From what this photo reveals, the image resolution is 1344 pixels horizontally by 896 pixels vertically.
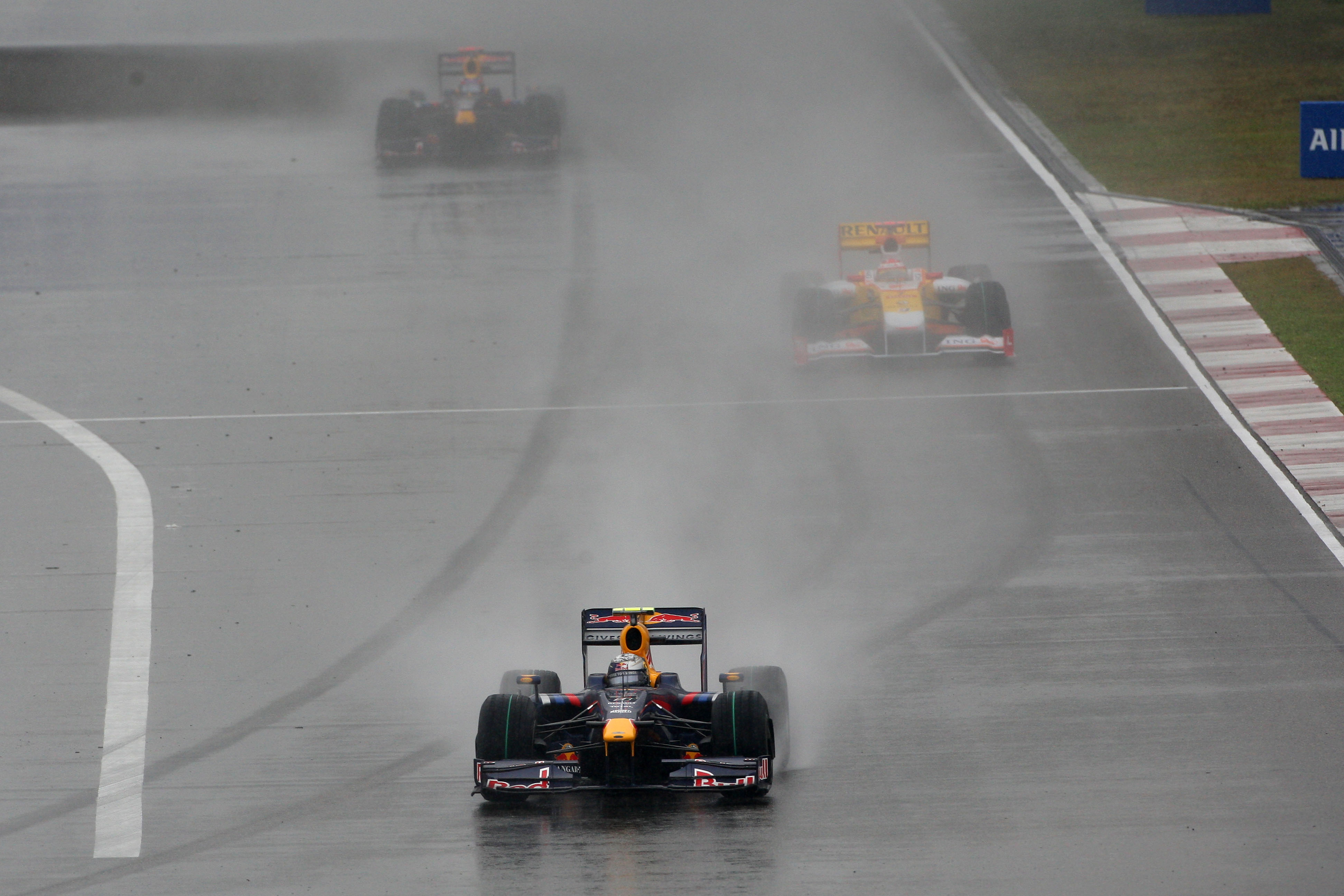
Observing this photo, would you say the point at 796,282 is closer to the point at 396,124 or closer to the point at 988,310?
the point at 988,310

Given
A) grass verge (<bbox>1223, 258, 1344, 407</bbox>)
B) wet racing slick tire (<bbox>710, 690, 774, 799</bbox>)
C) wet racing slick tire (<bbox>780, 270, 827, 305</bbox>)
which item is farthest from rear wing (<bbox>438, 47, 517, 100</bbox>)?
wet racing slick tire (<bbox>710, 690, 774, 799</bbox>)

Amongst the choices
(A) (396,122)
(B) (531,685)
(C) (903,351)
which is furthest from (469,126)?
(B) (531,685)

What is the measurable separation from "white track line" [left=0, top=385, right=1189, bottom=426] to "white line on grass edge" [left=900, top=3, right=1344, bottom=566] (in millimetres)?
846

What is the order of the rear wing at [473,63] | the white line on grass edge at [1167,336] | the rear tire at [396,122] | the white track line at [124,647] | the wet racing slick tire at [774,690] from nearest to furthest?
the white track line at [124,647] < the wet racing slick tire at [774,690] < the white line on grass edge at [1167,336] < the rear tire at [396,122] < the rear wing at [473,63]

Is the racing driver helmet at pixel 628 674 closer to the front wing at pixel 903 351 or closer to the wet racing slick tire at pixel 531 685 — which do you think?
the wet racing slick tire at pixel 531 685

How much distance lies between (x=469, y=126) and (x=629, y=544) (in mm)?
18128

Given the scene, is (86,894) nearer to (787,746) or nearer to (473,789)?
(473,789)

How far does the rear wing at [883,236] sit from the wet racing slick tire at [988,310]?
50.3 inches

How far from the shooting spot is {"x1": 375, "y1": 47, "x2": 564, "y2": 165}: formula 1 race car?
111 ft

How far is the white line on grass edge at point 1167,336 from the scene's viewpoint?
17609 mm

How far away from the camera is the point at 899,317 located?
22797 millimetres

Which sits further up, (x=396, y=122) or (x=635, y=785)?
(x=396, y=122)

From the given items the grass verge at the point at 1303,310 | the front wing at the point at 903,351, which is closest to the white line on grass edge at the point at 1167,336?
the grass verge at the point at 1303,310

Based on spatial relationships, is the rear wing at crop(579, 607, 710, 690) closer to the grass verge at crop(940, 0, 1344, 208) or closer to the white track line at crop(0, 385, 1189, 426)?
the white track line at crop(0, 385, 1189, 426)
